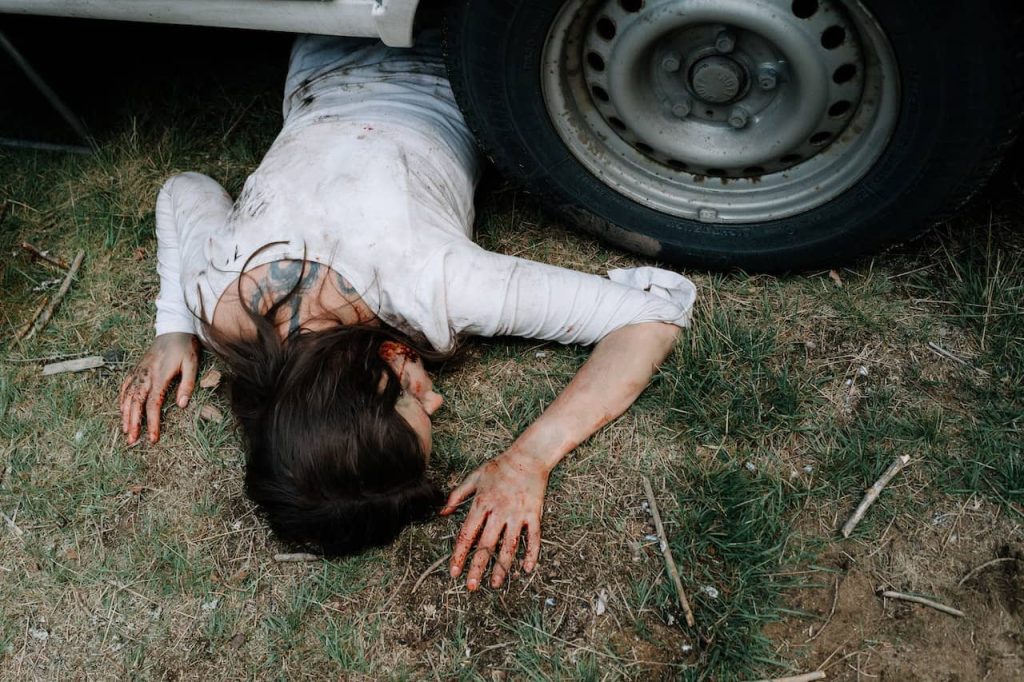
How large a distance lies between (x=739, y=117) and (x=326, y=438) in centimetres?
138

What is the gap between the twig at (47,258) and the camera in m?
2.84

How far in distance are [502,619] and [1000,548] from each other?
127 centimetres

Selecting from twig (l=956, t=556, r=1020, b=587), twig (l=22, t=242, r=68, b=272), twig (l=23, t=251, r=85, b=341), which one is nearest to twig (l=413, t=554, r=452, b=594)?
twig (l=956, t=556, r=1020, b=587)

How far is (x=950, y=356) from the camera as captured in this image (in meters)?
2.24

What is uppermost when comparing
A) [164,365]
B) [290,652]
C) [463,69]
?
[463,69]

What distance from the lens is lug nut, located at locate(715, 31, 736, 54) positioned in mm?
1979

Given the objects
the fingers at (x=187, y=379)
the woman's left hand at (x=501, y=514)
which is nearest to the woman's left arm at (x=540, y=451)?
the woman's left hand at (x=501, y=514)

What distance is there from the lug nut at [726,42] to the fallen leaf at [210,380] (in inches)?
69.8

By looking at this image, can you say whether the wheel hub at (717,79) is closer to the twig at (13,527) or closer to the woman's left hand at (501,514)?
the woman's left hand at (501,514)

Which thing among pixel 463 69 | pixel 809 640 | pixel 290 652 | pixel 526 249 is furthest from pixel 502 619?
pixel 463 69

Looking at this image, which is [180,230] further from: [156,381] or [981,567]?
[981,567]

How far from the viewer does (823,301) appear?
2.37m

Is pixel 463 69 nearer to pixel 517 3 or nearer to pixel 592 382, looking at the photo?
pixel 517 3

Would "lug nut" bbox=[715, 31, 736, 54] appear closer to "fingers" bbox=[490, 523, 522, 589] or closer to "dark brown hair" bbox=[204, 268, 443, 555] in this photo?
"dark brown hair" bbox=[204, 268, 443, 555]
